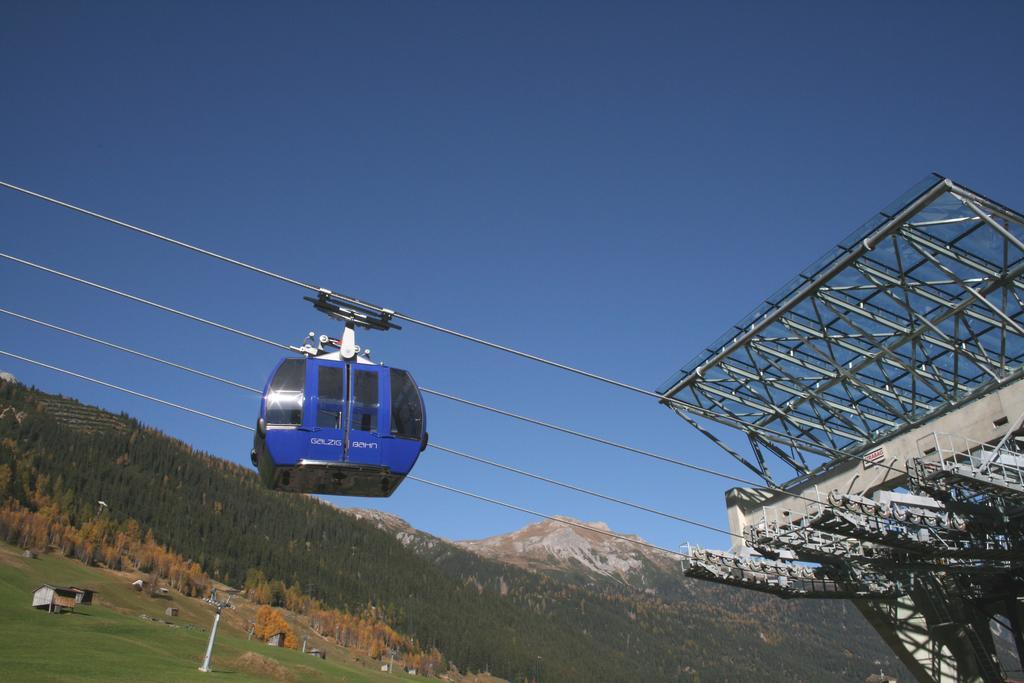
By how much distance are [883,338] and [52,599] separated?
81108mm

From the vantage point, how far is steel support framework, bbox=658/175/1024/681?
2470cm

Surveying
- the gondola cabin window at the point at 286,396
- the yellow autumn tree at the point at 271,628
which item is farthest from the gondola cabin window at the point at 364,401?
the yellow autumn tree at the point at 271,628

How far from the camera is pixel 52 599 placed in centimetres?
7656

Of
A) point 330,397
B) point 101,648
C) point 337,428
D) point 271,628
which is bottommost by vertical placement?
point 101,648

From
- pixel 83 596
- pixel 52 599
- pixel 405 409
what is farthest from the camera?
pixel 83 596

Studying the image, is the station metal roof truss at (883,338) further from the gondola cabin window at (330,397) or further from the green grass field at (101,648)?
the green grass field at (101,648)

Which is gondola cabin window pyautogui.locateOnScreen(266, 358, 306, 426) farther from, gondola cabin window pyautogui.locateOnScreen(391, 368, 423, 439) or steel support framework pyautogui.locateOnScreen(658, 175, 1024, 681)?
steel support framework pyautogui.locateOnScreen(658, 175, 1024, 681)

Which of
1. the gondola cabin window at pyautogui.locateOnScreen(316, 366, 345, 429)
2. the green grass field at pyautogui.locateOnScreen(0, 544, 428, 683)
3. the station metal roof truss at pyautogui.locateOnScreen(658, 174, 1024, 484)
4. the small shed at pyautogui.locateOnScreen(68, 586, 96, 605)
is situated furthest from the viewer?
the small shed at pyautogui.locateOnScreen(68, 586, 96, 605)

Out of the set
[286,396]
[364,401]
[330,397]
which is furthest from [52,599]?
[364,401]

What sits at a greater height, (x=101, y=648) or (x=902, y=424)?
(x=902, y=424)

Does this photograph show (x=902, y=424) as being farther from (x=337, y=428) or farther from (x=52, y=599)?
(x=52, y=599)

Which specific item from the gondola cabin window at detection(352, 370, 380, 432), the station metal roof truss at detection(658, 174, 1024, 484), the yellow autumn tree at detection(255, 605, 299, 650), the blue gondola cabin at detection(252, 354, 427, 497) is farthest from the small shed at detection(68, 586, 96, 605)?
the gondola cabin window at detection(352, 370, 380, 432)

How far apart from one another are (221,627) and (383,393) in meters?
140

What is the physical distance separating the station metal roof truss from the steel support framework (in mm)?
68
